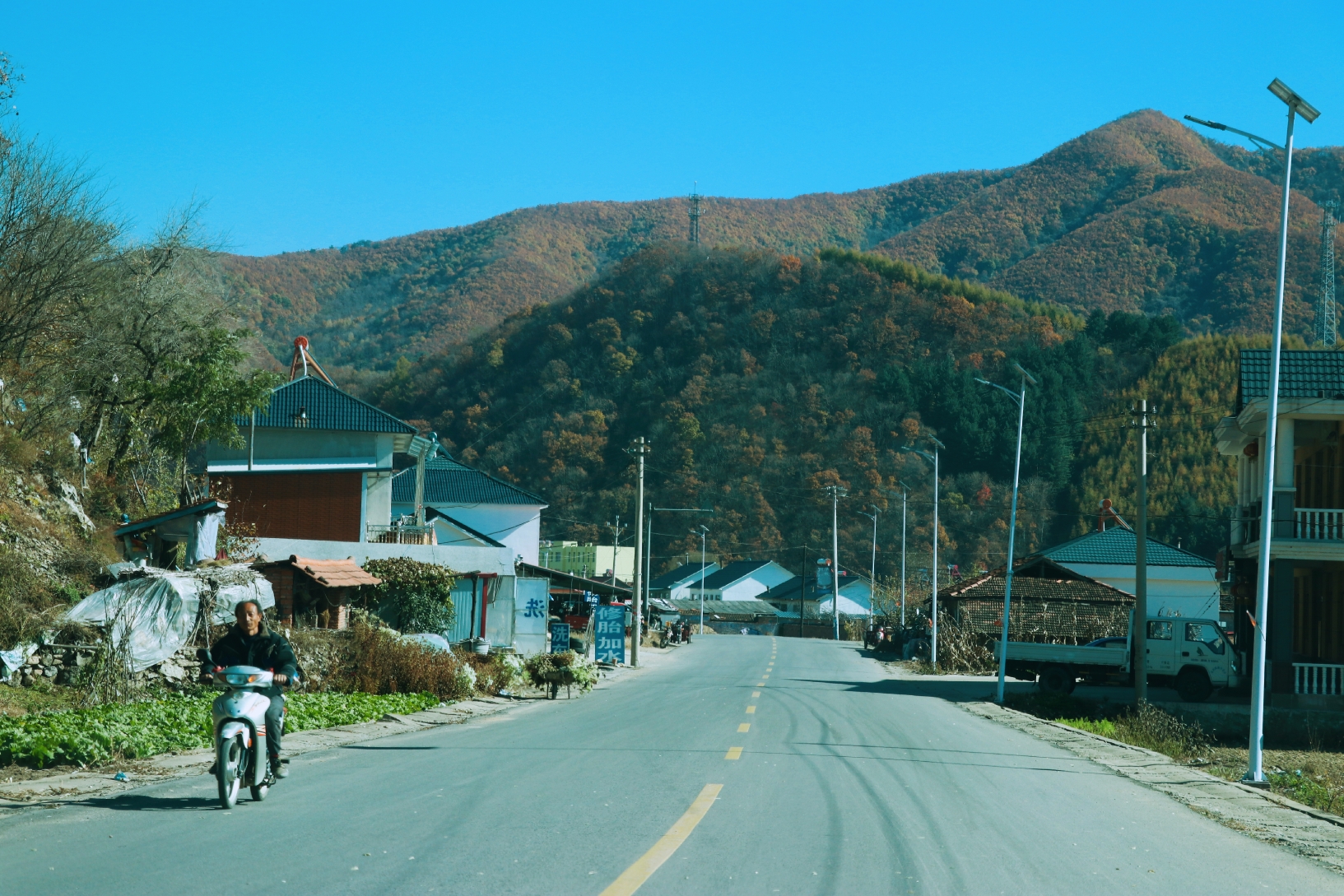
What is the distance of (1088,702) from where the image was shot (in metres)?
28.3

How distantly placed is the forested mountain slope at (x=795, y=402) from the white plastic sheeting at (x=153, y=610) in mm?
73249

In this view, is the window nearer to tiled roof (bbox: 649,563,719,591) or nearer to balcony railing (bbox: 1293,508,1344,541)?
balcony railing (bbox: 1293,508,1344,541)

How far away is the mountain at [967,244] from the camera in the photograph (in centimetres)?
11744

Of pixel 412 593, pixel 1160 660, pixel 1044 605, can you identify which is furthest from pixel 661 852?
pixel 1044 605

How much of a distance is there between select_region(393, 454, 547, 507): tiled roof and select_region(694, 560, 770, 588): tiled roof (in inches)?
2042

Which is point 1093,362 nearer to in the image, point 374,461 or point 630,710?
point 374,461

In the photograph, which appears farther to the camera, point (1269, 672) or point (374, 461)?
point (374, 461)

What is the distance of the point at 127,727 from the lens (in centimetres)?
1230

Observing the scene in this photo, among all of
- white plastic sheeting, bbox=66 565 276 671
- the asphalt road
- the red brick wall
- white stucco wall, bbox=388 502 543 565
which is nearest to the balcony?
the asphalt road

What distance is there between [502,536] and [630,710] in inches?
1670

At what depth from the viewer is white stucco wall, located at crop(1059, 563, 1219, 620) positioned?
51.5 metres

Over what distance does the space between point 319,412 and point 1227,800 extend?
3115cm

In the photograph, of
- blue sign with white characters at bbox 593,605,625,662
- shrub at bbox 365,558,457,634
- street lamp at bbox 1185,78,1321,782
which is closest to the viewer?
street lamp at bbox 1185,78,1321,782

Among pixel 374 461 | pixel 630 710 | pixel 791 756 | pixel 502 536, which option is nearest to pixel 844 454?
pixel 502 536
